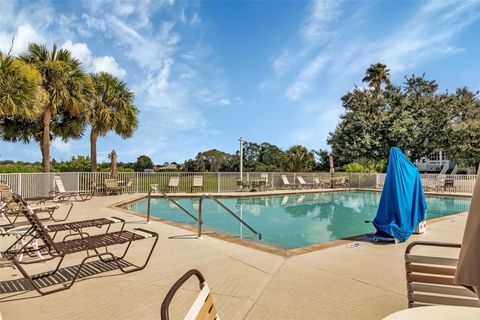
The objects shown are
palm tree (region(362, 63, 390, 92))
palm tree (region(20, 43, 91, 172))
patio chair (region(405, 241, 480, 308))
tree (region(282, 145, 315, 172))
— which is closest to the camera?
patio chair (region(405, 241, 480, 308))

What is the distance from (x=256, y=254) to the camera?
15.8 feet

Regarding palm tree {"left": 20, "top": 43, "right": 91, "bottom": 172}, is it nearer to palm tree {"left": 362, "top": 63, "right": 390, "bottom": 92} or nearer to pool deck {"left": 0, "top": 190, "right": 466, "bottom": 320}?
pool deck {"left": 0, "top": 190, "right": 466, "bottom": 320}

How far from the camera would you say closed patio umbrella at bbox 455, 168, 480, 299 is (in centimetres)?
106

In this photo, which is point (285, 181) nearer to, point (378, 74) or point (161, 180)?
point (161, 180)

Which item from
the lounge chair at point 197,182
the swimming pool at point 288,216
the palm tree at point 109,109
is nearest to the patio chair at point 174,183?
the lounge chair at point 197,182

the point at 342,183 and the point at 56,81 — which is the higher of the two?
the point at 56,81

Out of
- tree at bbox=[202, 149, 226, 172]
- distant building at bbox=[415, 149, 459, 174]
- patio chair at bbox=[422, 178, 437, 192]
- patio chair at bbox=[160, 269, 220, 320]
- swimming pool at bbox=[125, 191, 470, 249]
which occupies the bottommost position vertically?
swimming pool at bbox=[125, 191, 470, 249]

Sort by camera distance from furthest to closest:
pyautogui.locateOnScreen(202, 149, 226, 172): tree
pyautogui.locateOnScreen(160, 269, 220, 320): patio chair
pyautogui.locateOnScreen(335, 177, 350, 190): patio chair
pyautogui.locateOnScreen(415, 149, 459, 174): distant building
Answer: pyautogui.locateOnScreen(202, 149, 226, 172): tree
pyautogui.locateOnScreen(415, 149, 459, 174): distant building
pyautogui.locateOnScreen(335, 177, 350, 190): patio chair
pyautogui.locateOnScreen(160, 269, 220, 320): patio chair

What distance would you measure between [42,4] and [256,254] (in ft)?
35.3

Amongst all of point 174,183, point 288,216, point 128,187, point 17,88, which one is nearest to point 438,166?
point 174,183

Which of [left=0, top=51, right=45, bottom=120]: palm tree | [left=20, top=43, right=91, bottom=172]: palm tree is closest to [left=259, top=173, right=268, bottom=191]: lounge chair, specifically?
[left=20, top=43, right=91, bottom=172]: palm tree

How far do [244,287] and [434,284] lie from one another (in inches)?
74.2

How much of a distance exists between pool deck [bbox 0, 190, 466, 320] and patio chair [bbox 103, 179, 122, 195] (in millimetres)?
9443

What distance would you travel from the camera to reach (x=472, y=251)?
1.08 meters
